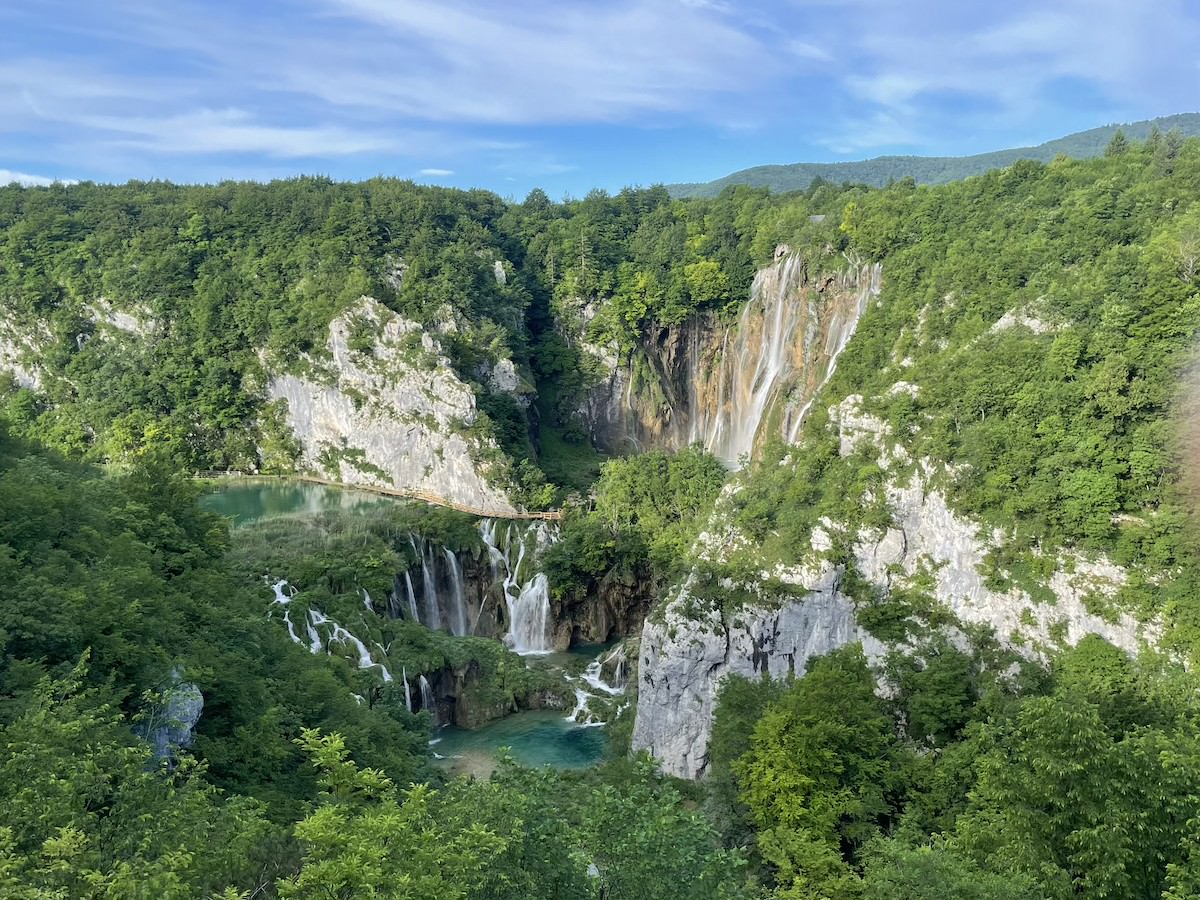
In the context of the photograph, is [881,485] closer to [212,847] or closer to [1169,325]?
[1169,325]

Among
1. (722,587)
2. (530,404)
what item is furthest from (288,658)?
(530,404)

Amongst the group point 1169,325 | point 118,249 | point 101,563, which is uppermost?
point 118,249

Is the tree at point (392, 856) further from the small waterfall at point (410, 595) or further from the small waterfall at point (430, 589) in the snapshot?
the small waterfall at point (430, 589)

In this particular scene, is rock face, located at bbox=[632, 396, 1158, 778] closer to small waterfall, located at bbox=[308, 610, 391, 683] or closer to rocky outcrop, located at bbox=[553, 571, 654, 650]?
small waterfall, located at bbox=[308, 610, 391, 683]

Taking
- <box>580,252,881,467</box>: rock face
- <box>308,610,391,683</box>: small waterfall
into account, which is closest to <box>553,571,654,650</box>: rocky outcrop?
<box>580,252,881,467</box>: rock face

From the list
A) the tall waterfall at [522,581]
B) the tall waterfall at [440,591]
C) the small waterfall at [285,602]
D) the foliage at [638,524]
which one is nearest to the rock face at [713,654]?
the foliage at [638,524]

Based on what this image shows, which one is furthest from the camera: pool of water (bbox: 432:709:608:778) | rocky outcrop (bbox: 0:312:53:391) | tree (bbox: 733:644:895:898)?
rocky outcrop (bbox: 0:312:53:391)
